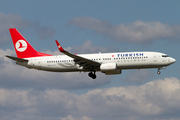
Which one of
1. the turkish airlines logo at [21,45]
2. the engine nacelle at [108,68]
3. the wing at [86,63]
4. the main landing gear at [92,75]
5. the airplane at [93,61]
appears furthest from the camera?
the turkish airlines logo at [21,45]

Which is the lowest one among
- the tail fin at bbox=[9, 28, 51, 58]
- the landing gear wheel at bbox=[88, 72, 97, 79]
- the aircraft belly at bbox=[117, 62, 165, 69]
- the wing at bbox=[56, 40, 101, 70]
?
the landing gear wheel at bbox=[88, 72, 97, 79]

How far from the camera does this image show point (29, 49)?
6688cm

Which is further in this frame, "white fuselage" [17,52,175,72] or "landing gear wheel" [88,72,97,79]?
"landing gear wheel" [88,72,97,79]

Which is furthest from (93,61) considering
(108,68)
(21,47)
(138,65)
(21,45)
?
(21,45)

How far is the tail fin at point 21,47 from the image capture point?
66188 millimetres

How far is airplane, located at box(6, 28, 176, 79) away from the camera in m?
59.3

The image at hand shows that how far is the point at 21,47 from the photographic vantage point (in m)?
67.4

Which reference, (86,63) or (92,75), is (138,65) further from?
(86,63)

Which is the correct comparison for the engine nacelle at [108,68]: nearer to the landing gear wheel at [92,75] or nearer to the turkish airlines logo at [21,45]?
the landing gear wheel at [92,75]

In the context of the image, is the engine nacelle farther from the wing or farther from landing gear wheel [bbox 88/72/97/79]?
landing gear wheel [bbox 88/72/97/79]

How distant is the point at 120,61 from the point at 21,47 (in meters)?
21.2

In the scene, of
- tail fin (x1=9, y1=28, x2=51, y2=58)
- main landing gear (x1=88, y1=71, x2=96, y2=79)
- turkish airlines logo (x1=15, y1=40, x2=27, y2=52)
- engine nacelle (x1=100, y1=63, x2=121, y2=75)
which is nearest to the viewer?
engine nacelle (x1=100, y1=63, x2=121, y2=75)

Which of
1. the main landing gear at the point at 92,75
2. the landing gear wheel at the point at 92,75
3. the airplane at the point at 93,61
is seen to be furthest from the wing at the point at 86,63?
the landing gear wheel at the point at 92,75

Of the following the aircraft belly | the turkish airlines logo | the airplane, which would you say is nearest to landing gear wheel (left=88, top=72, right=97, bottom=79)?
the airplane
